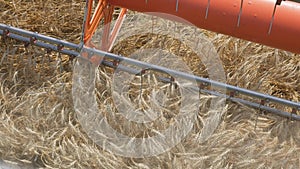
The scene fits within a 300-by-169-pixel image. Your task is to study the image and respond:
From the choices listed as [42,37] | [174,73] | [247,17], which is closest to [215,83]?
[174,73]

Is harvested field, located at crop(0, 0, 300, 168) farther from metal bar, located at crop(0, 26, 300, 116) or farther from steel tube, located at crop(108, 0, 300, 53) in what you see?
steel tube, located at crop(108, 0, 300, 53)

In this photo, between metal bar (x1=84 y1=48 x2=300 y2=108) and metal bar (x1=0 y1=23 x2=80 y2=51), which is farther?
metal bar (x1=0 y1=23 x2=80 y2=51)

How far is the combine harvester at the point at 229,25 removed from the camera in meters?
2.53

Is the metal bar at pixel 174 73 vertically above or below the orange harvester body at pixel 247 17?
below

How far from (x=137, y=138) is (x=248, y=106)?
0.48 m

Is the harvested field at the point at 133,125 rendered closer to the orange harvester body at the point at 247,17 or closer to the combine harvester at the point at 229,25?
the combine harvester at the point at 229,25

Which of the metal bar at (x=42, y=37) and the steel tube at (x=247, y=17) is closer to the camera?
the steel tube at (x=247, y=17)

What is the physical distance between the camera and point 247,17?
254 cm

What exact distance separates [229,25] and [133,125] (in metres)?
0.58

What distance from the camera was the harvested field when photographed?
2.59m

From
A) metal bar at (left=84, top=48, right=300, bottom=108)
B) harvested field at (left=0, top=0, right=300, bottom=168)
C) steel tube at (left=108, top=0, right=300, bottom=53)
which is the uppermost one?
steel tube at (left=108, top=0, right=300, bottom=53)

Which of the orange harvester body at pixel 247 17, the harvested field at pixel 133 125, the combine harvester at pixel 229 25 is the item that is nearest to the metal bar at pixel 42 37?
the combine harvester at pixel 229 25

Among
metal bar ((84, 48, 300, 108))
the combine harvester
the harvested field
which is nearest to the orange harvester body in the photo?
the combine harvester

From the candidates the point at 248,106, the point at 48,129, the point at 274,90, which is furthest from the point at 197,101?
the point at 48,129
